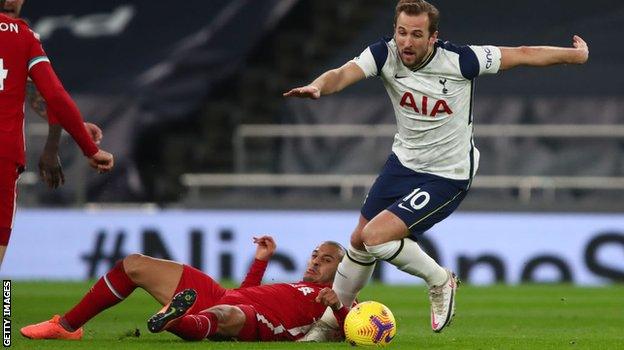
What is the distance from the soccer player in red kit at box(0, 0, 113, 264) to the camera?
743 cm

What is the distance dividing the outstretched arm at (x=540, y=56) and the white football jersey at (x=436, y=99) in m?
0.07

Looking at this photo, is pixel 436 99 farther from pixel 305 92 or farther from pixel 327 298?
pixel 327 298

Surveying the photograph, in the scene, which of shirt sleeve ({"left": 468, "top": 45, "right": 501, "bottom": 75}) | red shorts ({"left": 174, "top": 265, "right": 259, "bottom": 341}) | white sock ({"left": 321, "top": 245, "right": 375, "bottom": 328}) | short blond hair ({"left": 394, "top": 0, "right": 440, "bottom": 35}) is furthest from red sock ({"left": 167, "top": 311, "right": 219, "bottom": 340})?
shirt sleeve ({"left": 468, "top": 45, "right": 501, "bottom": 75})

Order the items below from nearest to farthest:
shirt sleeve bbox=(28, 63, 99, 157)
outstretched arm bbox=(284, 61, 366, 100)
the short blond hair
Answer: shirt sleeve bbox=(28, 63, 99, 157) → outstretched arm bbox=(284, 61, 366, 100) → the short blond hair

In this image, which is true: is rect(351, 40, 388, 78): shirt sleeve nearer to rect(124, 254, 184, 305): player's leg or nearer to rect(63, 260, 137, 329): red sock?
rect(124, 254, 184, 305): player's leg

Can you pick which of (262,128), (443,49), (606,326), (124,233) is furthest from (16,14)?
(262,128)

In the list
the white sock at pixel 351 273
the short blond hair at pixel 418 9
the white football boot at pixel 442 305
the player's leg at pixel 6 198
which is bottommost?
the white football boot at pixel 442 305

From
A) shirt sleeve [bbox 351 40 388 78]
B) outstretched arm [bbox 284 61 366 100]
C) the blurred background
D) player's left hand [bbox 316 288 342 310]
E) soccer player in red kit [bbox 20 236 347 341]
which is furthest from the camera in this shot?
the blurred background

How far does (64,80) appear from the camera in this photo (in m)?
20.2

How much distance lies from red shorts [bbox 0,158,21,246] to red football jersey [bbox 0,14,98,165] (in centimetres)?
5

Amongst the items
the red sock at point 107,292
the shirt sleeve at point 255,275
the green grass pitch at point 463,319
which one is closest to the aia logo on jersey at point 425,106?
the shirt sleeve at point 255,275

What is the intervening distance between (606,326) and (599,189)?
26.2 feet

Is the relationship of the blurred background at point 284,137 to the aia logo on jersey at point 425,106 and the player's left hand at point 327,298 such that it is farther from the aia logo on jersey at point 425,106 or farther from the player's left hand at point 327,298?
the player's left hand at point 327,298

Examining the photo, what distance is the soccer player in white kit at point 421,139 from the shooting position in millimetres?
8742
